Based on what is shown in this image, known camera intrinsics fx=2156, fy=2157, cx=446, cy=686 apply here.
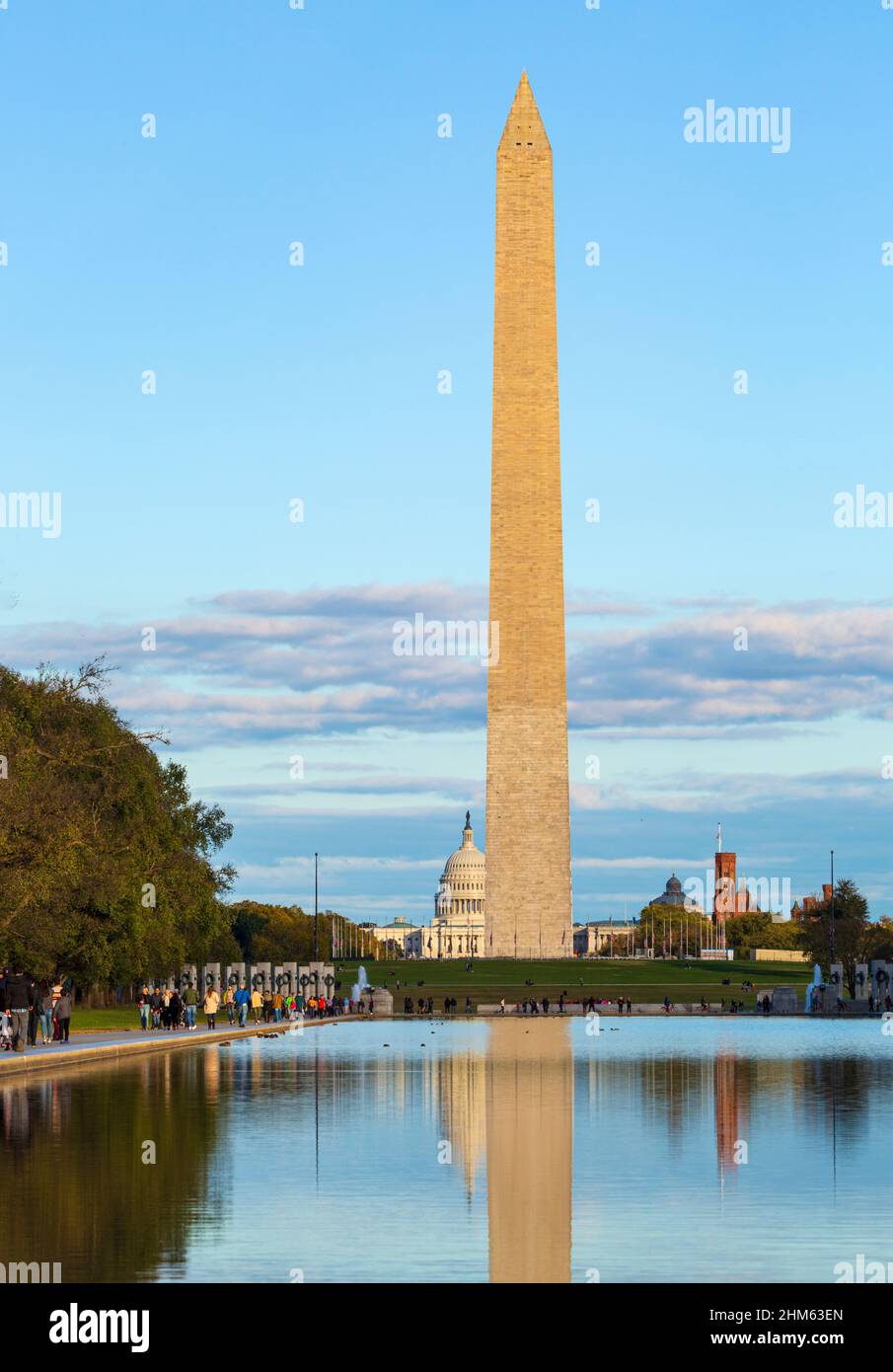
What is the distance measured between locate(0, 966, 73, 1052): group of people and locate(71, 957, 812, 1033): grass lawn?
18.2 m

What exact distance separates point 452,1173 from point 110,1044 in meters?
23.9

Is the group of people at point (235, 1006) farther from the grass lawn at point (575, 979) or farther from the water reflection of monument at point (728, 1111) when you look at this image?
the water reflection of monument at point (728, 1111)

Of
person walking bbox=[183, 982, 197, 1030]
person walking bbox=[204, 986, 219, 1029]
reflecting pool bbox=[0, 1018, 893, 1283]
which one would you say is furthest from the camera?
person walking bbox=[204, 986, 219, 1029]

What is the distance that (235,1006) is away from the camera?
59062 millimetres

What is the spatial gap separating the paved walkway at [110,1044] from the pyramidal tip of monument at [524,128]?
4581 centimetres

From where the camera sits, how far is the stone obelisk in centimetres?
8788

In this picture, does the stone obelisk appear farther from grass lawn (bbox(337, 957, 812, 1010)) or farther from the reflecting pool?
the reflecting pool

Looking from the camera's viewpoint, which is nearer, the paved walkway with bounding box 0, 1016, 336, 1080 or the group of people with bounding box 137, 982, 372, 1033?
the paved walkway with bounding box 0, 1016, 336, 1080

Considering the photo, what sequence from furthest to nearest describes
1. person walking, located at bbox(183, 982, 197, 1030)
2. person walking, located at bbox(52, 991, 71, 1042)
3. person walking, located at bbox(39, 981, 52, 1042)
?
person walking, located at bbox(183, 982, 197, 1030)
person walking, located at bbox(39, 981, 52, 1042)
person walking, located at bbox(52, 991, 71, 1042)

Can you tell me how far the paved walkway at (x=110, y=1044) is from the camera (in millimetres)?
34438

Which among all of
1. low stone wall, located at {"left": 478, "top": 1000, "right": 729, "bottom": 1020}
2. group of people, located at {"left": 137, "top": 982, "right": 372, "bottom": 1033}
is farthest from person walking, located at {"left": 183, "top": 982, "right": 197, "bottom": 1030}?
low stone wall, located at {"left": 478, "top": 1000, "right": 729, "bottom": 1020}

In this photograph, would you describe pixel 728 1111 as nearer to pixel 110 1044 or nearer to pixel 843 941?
pixel 110 1044

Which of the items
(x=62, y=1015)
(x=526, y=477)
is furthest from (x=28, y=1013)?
(x=526, y=477)
